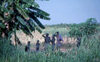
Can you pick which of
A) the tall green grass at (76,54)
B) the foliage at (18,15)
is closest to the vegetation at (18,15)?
the foliage at (18,15)

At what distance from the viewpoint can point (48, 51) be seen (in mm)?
3398

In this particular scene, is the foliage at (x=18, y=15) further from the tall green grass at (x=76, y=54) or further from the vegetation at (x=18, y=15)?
the tall green grass at (x=76, y=54)

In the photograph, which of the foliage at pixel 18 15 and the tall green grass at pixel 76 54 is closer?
the tall green grass at pixel 76 54

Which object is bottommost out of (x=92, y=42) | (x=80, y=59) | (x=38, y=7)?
(x=80, y=59)

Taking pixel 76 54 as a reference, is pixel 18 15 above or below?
above

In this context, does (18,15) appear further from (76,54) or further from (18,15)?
(76,54)

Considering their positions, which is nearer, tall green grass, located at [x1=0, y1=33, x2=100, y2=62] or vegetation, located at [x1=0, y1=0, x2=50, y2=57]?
tall green grass, located at [x1=0, y1=33, x2=100, y2=62]

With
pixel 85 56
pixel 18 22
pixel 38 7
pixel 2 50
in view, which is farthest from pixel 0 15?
pixel 85 56

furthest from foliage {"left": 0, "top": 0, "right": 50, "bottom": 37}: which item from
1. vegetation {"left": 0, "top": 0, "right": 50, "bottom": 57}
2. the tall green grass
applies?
the tall green grass

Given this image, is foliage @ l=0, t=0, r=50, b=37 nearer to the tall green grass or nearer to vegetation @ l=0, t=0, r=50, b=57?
vegetation @ l=0, t=0, r=50, b=57

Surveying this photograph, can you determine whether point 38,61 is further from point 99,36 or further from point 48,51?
point 99,36

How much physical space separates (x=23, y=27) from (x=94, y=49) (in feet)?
22.3

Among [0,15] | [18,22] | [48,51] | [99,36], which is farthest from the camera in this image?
[18,22]

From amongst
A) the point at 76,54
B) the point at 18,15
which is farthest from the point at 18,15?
the point at 76,54
